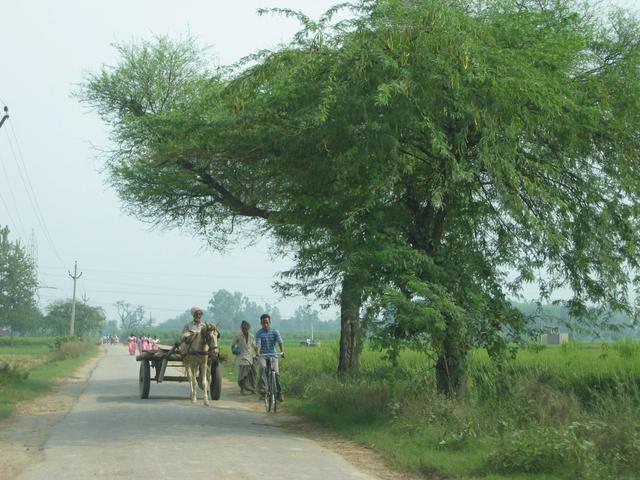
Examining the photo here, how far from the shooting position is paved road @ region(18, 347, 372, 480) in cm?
975

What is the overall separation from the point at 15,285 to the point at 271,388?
10198cm

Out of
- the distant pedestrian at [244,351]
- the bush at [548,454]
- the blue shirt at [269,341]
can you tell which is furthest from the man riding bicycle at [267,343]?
the bush at [548,454]

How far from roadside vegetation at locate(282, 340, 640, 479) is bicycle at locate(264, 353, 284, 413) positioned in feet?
1.82

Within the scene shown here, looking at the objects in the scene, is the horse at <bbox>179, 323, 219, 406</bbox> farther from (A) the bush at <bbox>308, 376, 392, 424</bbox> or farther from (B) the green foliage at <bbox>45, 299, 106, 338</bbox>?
(B) the green foliage at <bbox>45, 299, 106, 338</bbox>

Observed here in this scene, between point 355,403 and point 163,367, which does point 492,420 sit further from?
point 163,367

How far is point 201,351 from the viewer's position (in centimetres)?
1902

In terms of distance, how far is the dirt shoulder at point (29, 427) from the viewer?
10.9 meters

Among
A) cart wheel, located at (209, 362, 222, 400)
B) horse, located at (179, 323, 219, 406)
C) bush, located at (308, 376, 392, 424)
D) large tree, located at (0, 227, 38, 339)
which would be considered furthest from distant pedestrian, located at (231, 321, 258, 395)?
Answer: large tree, located at (0, 227, 38, 339)

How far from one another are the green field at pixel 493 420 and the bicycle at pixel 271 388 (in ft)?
2.06

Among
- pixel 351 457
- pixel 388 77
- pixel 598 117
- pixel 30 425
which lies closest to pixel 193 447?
pixel 351 457

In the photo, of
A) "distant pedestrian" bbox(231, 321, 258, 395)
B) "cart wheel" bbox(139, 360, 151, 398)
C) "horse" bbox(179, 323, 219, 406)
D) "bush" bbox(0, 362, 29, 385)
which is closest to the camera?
"horse" bbox(179, 323, 219, 406)

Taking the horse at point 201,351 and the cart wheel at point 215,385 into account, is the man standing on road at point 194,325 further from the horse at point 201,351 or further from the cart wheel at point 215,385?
the cart wheel at point 215,385

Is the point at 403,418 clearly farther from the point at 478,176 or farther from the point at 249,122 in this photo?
the point at 249,122

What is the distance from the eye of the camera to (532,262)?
14.7m
